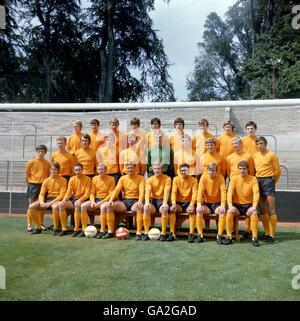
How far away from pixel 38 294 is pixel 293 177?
585cm

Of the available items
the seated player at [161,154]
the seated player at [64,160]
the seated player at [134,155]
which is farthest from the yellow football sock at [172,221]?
the seated player at [64,160]

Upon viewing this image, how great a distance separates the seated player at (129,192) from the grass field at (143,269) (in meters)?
0.53

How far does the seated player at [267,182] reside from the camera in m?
5.96

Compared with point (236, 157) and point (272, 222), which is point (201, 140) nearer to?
point (236, 157)

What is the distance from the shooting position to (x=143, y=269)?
442 centimetres

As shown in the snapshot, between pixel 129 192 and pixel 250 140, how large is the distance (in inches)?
72.1

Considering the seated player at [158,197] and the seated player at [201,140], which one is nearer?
the seated player at [158,197]

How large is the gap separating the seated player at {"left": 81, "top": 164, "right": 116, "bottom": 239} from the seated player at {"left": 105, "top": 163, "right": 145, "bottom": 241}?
0.33ft

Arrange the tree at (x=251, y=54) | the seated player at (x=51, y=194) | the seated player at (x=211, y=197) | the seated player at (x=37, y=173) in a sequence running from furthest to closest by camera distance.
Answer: the tree at (x=251, y=54), the seated player at (x=37, y=173), the seated player at (x=51, y=194), the seated player at (x=211, y=197)

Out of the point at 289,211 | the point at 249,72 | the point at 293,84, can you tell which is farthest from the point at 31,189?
the point at 249,72

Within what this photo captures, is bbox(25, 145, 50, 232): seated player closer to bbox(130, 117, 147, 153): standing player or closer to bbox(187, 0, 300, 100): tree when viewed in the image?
bbox(130, 117, 147, 153): standing player

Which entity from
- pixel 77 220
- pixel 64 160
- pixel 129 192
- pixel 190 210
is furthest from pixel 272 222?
pixel 64 160

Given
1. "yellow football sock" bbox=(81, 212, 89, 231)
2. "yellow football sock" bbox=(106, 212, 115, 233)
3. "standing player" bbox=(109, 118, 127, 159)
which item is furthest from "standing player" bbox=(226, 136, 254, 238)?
"yellow football sock" bbox=(81, 212, 89, 231)

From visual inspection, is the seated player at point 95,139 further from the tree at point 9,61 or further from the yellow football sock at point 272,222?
the tree at point 9,61
